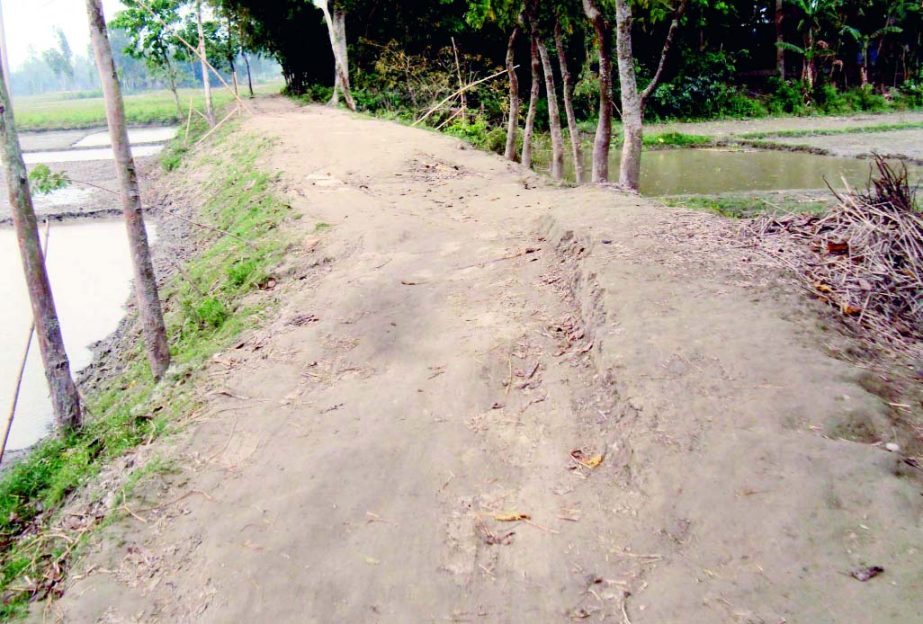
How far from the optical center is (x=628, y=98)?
804 centimetres

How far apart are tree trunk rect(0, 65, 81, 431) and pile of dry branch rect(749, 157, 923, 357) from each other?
5433 millimetres

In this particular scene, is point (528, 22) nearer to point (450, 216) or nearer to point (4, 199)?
point (450, 216)

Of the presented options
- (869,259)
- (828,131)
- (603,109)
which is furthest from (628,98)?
(828,131)

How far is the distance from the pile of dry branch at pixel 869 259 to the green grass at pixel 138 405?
430 centimetres

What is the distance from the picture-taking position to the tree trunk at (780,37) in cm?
2414

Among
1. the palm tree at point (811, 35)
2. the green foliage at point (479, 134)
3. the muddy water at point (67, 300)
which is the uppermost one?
the palm tree at point (811, 35)

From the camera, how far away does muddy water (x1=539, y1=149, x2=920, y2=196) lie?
46.3 feet

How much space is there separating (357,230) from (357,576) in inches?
202

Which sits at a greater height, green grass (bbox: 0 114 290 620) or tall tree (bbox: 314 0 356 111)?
tall tree (bbox: 314 0 356 111)

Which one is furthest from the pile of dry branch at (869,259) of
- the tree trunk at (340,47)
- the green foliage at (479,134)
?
the tree trunk at (340,47)

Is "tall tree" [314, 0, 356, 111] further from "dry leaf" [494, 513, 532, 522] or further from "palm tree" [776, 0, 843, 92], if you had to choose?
"dry leaf" [494, 513, 532, 522]

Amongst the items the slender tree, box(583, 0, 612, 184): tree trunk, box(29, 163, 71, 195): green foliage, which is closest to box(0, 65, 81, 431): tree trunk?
box(29, 163, 71, 195): green foliage

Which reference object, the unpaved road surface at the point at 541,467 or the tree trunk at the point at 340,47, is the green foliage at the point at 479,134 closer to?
the tree trunk at the point at 340,47

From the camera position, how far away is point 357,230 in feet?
25.5
